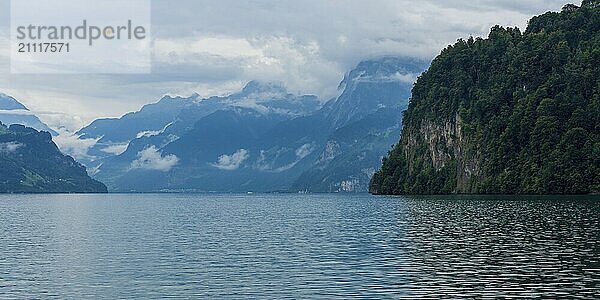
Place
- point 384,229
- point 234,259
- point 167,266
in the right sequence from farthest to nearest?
point 384,229 → point 234,259 → point 167,266

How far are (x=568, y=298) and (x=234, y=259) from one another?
32911 mm

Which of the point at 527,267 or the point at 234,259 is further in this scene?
the point at 234,259

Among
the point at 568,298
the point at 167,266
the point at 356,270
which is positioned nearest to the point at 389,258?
the point at 356,270

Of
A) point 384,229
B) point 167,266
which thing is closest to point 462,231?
point 384,229

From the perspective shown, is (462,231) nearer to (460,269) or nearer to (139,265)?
(460,269)

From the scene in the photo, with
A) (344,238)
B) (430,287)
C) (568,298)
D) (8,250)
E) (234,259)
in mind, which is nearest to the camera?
(568,298)

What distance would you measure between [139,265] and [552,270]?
3352cm

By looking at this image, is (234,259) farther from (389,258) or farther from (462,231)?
(462,231)

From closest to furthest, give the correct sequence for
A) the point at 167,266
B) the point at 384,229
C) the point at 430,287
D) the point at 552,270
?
the point at 430,287
the point at 552,270
the point at 167,266
the point at 384,229

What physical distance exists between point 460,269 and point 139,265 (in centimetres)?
2674

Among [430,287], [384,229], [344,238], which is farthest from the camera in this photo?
[384,229]

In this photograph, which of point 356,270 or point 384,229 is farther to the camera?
point 384,229

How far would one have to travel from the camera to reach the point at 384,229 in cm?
10725

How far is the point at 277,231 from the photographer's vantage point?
365 ft
